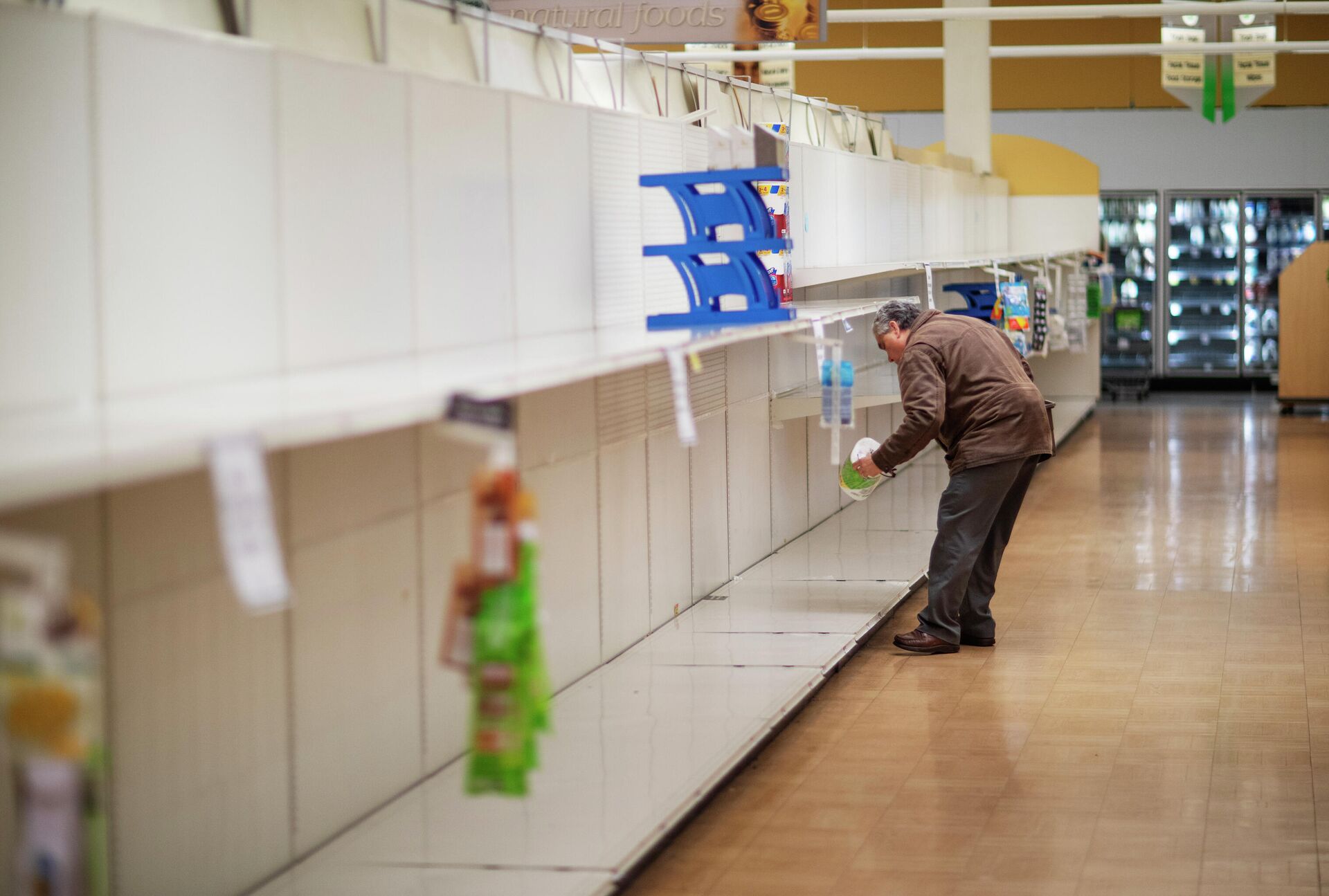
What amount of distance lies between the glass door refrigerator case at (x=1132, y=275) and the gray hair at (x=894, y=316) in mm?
12885

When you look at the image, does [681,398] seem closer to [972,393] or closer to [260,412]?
[260,412]

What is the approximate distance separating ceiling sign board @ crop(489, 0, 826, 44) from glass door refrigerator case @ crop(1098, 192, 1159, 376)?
492 inches

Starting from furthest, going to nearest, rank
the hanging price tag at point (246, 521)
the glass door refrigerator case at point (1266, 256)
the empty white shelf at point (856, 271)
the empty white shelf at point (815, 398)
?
the glass door refrigerator case at point (1266, 256), the empty white shelf at point (815, 398), the empty white shelf at point (856, 271), the hanging price tag at point (246, 521)

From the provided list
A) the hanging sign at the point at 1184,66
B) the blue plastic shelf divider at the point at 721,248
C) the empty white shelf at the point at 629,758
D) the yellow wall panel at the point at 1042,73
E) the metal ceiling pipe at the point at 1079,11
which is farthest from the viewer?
the yellow wall panel at the point at 1042,73

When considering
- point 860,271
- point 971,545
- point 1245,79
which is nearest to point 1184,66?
point 1245,79

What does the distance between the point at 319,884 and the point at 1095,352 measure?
14.2 m

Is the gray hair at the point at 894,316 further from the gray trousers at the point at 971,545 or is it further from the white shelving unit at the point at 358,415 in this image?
the gray trousers at the point at 971,545

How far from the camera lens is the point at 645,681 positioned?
5332mm

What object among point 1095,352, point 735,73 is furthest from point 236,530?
point 1095,352

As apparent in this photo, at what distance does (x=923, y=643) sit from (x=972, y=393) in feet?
3.62

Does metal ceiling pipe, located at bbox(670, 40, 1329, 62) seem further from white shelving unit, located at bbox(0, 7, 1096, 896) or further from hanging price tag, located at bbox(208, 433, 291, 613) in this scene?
hanging price tag, located at bbox(208, 433, 291, 613)

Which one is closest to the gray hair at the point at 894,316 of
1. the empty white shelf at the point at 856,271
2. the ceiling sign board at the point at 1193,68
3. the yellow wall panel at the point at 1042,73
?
the empty white shelf at the point at 856,271

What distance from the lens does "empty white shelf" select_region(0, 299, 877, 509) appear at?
1.84m

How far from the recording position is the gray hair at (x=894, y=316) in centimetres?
650
